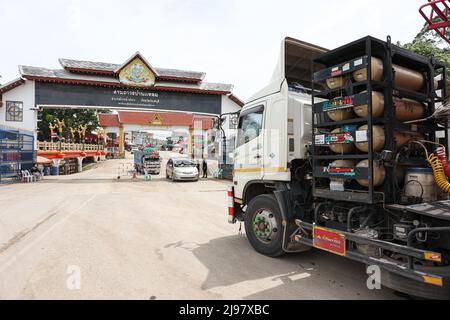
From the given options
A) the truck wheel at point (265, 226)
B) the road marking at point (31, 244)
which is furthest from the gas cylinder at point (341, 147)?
the road marking at point (31, 244)

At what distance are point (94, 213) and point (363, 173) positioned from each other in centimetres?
838

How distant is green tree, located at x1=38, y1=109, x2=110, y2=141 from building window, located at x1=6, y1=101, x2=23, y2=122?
21.9 meters

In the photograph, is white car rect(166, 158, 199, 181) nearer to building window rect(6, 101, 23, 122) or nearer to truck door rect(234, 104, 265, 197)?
building window rect(6, 101, 23, 122)

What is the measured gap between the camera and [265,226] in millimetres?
5238

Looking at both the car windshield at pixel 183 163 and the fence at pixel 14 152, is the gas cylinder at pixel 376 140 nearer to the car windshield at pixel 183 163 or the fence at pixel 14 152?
the car windshield at pixel 183 163

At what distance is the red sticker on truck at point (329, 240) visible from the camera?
3861 millimetres

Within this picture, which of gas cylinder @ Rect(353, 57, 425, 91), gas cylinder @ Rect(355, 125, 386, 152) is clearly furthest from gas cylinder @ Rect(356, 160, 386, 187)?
gas cylinder @ Rect(353, 57, 425, 91)

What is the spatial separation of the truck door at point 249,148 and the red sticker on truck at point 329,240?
1595 mm

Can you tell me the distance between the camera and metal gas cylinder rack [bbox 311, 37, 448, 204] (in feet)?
12.2

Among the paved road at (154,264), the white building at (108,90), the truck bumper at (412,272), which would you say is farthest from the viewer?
the white building at (108,90)

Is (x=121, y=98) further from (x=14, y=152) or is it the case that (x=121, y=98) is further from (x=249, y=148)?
(x=249, y=148)

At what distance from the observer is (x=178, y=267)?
15.5ft
